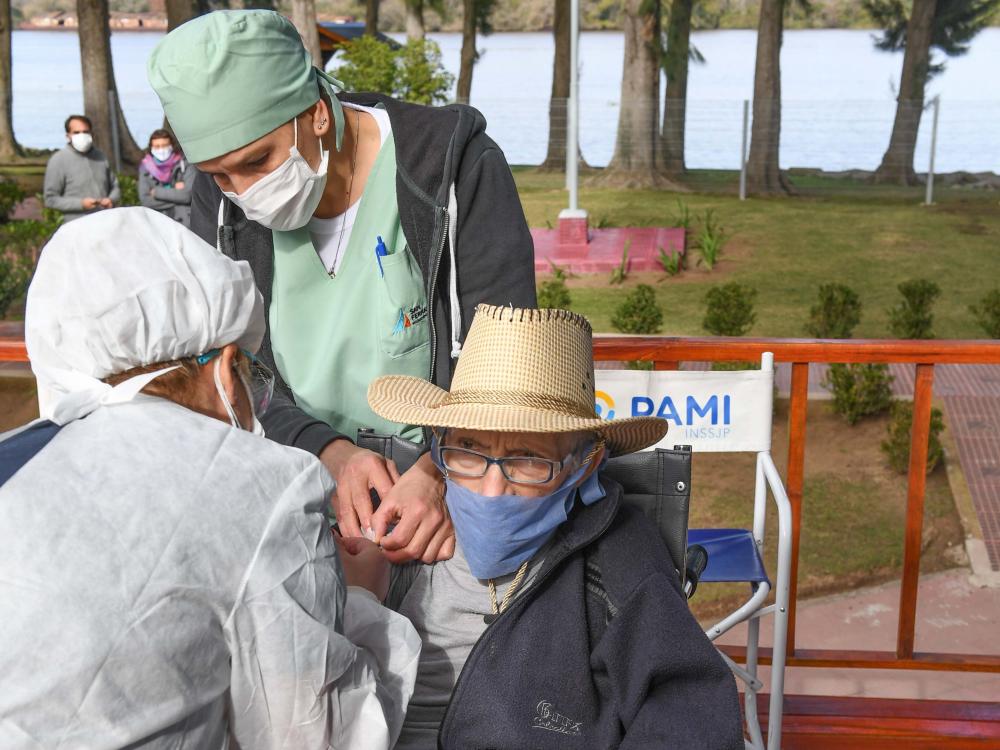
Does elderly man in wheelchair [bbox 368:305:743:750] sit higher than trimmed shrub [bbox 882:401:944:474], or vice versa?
elderly man in wheelchair [bbox 368:305:743:750]

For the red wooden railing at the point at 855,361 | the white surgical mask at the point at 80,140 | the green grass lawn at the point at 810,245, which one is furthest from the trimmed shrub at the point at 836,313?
the white surgical mask at the point at 80,140

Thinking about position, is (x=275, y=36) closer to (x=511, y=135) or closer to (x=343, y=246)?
(x=343, y=246)

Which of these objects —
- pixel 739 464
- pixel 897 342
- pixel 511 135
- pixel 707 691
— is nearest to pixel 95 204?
pixel 739 464

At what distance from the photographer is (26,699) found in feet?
4.20

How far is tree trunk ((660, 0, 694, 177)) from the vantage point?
72.6 feet

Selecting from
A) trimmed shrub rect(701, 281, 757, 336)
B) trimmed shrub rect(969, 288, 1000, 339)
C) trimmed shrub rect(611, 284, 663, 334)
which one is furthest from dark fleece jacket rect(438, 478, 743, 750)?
trimmed shrub rect(969, 288, 1000, 339)

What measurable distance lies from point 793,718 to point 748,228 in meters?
15.8

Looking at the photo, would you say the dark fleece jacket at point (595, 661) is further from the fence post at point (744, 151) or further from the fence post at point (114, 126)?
the fence post at point (114, 126)

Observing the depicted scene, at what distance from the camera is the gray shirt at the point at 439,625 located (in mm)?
2197

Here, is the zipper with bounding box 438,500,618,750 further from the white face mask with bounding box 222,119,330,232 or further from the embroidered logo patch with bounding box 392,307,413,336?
the white face mask with bounding box 222,119,330,232

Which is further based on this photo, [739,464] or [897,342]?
[739,464]

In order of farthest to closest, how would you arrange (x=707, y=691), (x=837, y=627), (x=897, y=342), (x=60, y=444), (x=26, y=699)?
(x=837, y=627) → (x=897, y=342) → (x=707, y=691) → (x=60, y=444) → (x=26, y=699)

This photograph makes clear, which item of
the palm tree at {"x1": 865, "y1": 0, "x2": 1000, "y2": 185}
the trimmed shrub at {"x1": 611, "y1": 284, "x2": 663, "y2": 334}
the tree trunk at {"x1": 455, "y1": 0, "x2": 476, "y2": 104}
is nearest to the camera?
the trimmed shrub at {"x1": 611, "y1": 284, "x2": 663, "y2": 334}

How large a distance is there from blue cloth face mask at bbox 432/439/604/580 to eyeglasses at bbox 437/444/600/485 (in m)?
0.03
